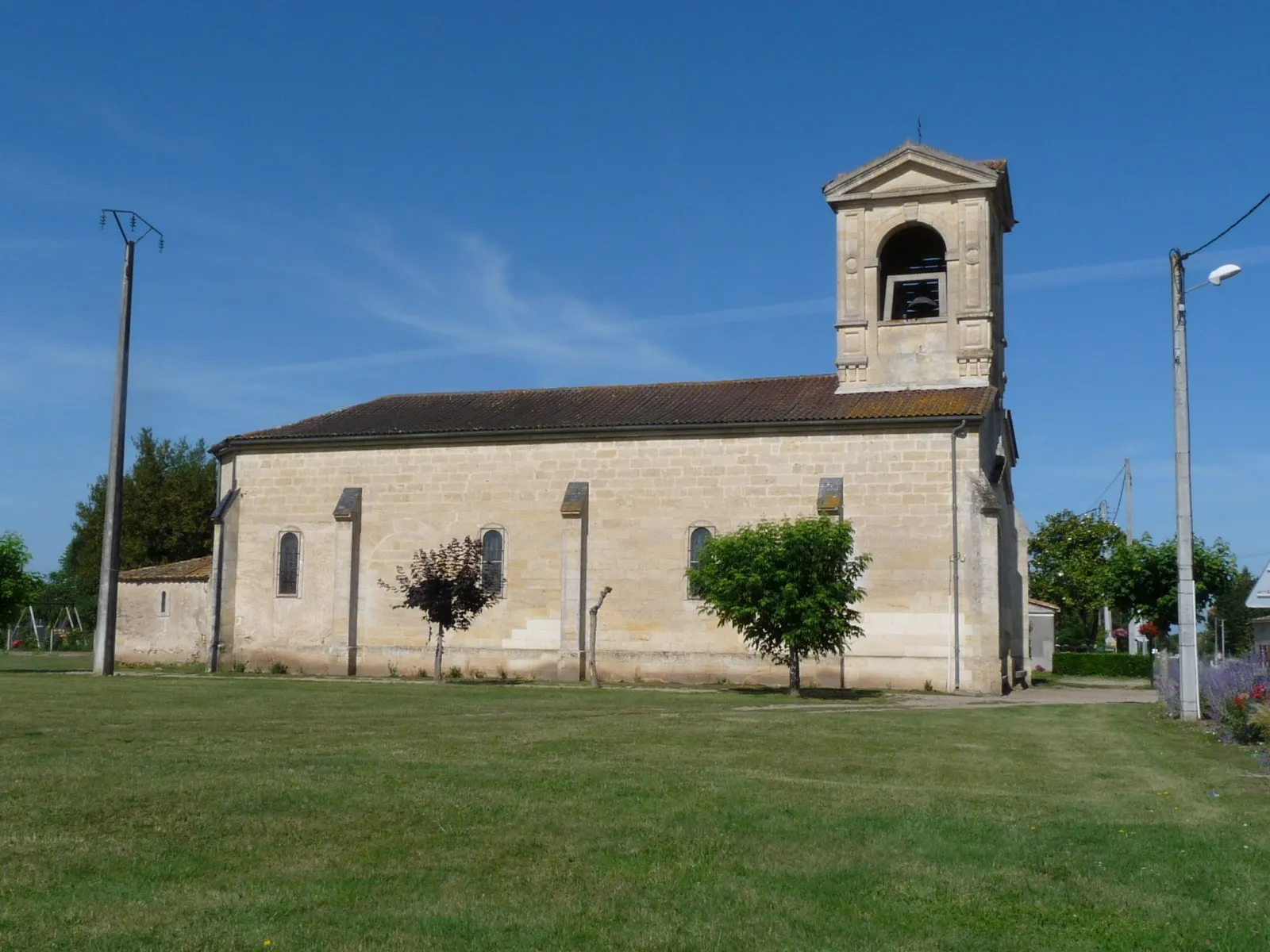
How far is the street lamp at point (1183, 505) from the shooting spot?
20.0 meters

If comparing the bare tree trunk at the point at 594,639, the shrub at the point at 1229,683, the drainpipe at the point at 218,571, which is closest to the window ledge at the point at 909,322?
the bare tree trunk at the point at 594,639

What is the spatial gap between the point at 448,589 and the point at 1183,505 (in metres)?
17.1

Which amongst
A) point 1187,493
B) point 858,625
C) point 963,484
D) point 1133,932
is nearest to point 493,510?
point 858,625

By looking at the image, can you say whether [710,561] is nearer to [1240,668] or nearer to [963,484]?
[963,484]

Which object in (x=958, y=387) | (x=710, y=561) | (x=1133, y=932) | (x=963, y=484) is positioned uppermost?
(x=958, y=387)

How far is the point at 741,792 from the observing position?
35.2 ft

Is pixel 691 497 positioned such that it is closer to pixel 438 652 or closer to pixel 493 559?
pixel 493 559

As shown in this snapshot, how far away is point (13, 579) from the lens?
34.8 metres

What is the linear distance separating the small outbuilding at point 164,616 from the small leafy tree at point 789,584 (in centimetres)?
1846

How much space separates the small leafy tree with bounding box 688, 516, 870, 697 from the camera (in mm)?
25875

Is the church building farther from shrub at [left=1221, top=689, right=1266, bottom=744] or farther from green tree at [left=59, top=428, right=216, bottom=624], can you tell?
green tree at [left=59, top=428, right=216, bottom=624]

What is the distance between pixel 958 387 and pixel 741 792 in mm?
22874

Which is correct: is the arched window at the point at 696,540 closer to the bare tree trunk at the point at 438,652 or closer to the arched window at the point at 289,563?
the bare tree trunk at the point at 438,652

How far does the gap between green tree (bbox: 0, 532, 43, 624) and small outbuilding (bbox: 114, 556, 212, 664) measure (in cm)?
320
